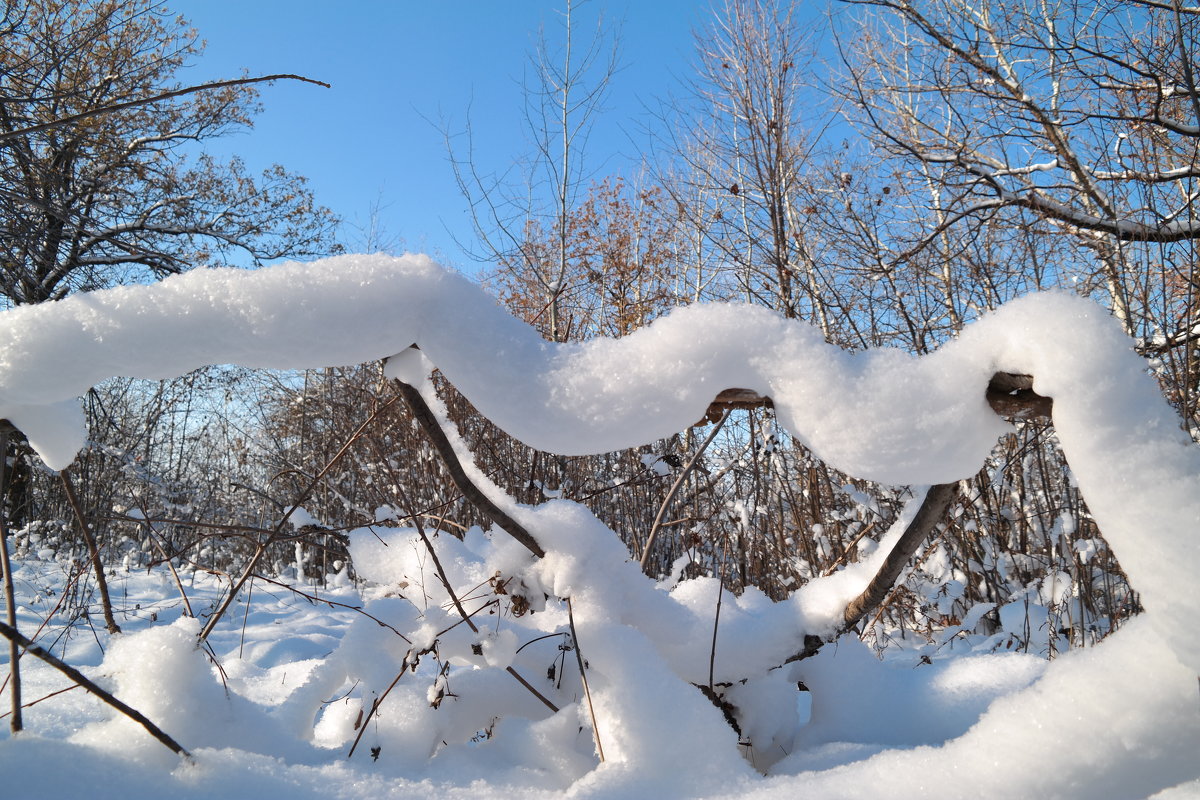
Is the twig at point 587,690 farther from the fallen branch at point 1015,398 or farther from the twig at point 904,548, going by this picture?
the fallen branch at point 1015,398

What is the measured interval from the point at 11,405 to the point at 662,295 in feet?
40.1

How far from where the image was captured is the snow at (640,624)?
767 mm

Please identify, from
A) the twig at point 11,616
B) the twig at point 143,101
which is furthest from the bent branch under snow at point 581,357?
the twig at point 143,101

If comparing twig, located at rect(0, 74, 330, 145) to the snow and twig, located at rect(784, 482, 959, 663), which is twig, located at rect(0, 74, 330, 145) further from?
twig, located at rect(784, 482, 959, 663)

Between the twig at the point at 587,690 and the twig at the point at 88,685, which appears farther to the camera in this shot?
the twig at the point at 587,690

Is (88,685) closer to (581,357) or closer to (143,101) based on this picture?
(581,357)

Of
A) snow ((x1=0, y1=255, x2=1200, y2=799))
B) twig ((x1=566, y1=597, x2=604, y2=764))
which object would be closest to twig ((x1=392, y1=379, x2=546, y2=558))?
snow ((x1=0, y1=255, x2=1200, y2=799))

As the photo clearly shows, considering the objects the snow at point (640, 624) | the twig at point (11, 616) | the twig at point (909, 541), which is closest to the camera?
the snow at point (640, 624)

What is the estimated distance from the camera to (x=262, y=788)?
0.86 metres

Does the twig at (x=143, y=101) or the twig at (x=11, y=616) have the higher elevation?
the twig at (x=143, y=101)

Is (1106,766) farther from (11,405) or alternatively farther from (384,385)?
(384,385)

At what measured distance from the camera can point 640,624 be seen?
1.24 metres

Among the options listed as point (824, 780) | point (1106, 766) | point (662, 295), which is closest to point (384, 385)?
point (824, 780)

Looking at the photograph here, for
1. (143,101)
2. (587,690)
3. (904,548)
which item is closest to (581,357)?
(587,690)
